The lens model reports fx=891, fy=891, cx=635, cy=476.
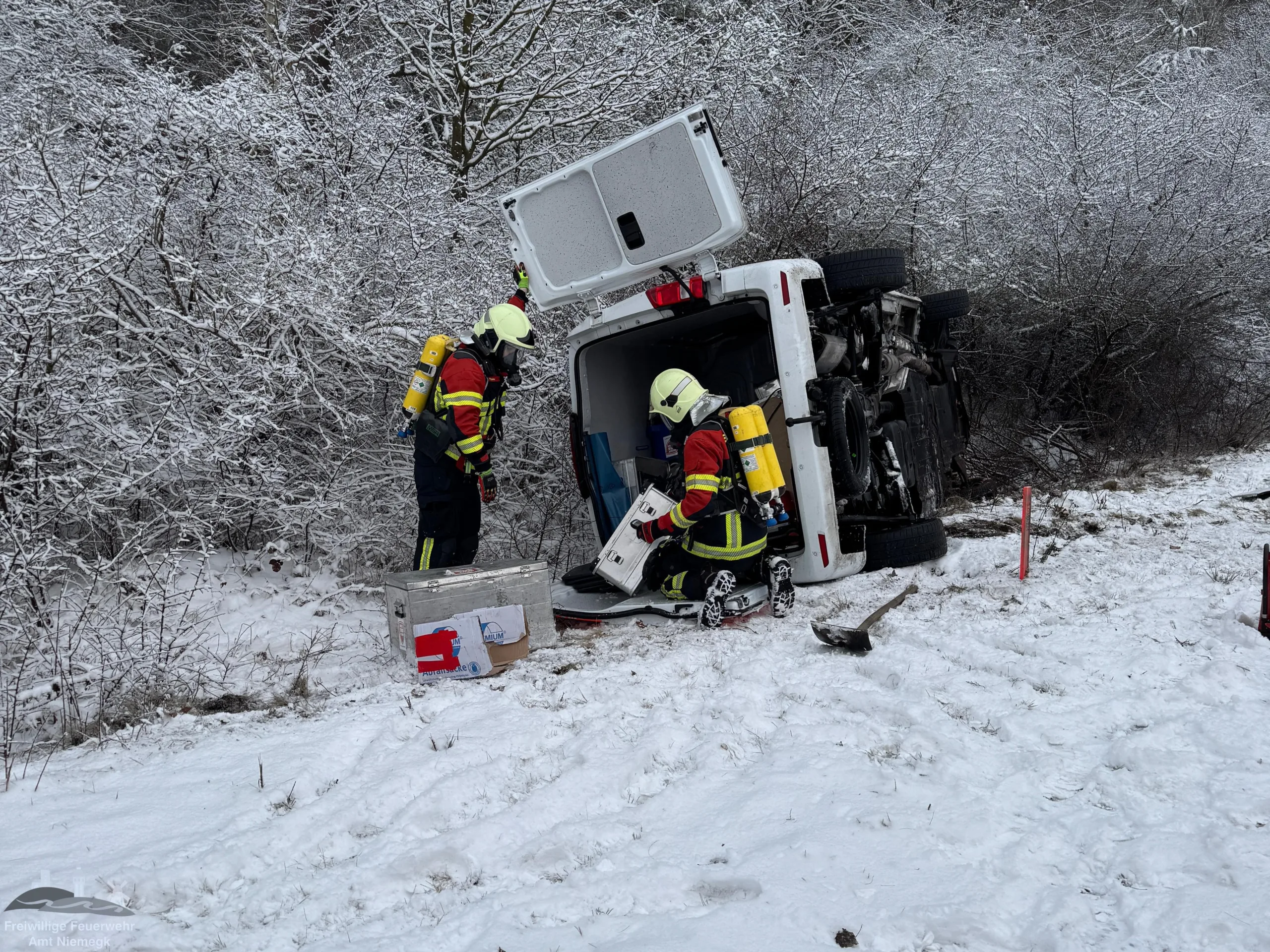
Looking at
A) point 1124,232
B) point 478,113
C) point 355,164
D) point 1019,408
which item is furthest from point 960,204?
point 355,164

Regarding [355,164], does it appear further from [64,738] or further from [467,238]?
[64,738]

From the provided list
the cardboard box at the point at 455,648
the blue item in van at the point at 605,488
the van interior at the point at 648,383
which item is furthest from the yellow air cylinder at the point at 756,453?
the cardboard box at the point at 455,648

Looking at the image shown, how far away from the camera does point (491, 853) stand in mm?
2406

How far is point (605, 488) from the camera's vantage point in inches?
228

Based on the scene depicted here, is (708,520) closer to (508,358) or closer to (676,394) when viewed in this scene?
(676,394)

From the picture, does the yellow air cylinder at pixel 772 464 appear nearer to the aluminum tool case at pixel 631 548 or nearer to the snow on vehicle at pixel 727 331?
the snow on vehicle at pixel 727 331

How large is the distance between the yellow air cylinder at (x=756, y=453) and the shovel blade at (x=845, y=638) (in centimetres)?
102

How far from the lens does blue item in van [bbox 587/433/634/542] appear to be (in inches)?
226

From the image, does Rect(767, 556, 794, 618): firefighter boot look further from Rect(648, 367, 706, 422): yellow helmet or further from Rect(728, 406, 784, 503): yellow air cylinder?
Rect(648, 367, 706, 422): yellow helmet

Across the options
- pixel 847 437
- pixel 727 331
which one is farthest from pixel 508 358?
pixel 727 331

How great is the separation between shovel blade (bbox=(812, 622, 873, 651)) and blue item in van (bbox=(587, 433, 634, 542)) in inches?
79.9

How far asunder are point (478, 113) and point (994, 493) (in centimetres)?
637

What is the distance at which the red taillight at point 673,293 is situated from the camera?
199 inches

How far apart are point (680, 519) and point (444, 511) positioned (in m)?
1.54
